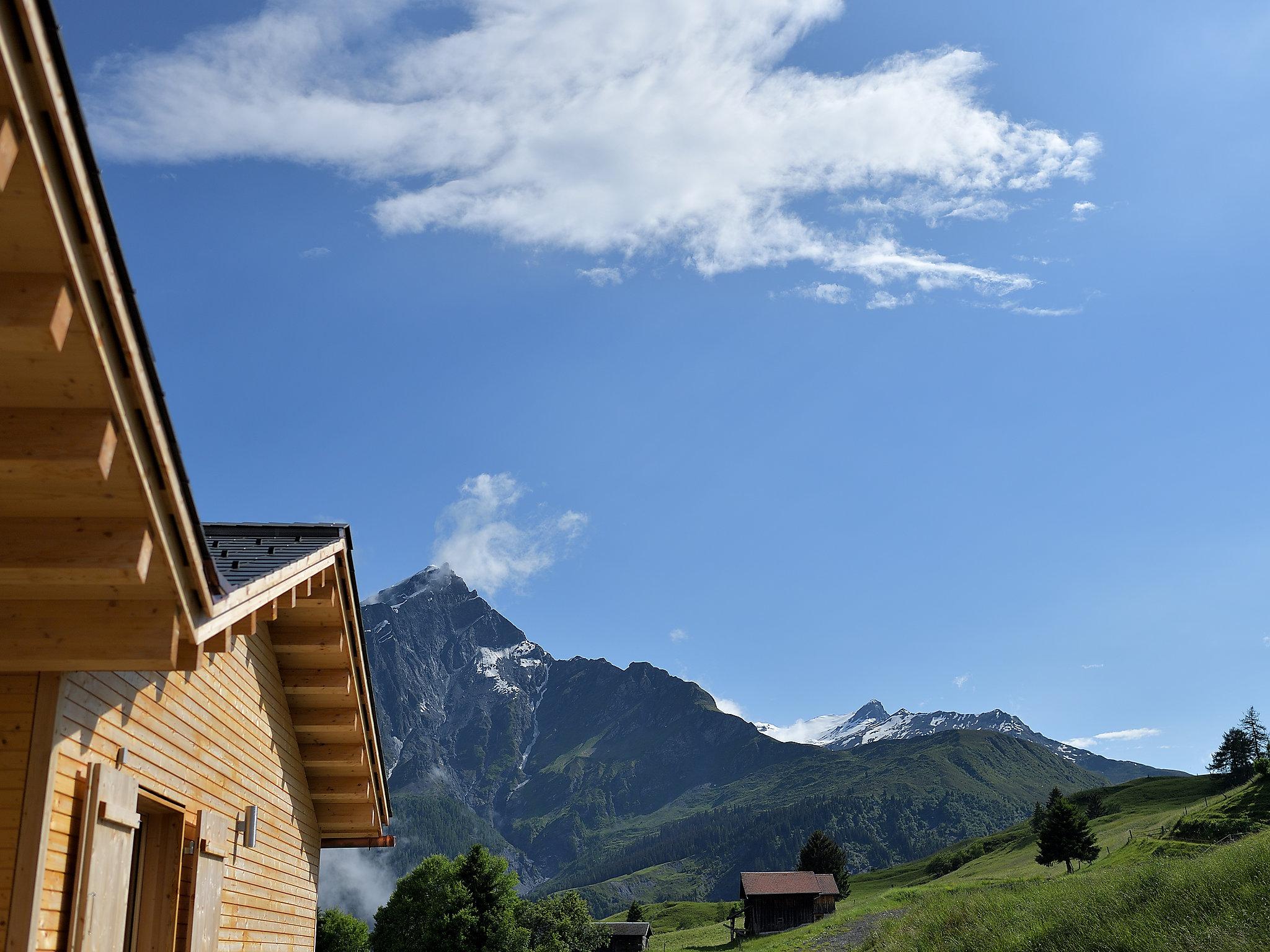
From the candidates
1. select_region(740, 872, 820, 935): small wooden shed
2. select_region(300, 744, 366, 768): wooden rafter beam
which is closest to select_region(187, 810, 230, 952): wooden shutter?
select_region(300, 744, 366, 768): wooden rafter beam

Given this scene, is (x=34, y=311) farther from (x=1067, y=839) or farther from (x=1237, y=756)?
(x=1237, y=756)

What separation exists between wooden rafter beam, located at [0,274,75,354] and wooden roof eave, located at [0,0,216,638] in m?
0.10

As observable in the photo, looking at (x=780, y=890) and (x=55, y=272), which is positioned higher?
(x=55, y=272)

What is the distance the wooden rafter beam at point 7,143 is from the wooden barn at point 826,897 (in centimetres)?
9076

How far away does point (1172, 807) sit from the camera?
292ft

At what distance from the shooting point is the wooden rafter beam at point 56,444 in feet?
16.9

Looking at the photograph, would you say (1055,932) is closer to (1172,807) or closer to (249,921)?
(249,921)

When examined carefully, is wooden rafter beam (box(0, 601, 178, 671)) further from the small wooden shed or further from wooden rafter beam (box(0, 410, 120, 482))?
the small wooden shed

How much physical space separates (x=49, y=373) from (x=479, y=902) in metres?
53.5

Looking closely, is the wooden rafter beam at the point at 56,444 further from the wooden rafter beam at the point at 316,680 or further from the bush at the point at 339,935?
the bush at the point at 339,935

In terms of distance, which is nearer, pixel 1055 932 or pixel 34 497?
pixel 34 497

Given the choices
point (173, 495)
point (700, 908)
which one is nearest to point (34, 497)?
point (173, 495)

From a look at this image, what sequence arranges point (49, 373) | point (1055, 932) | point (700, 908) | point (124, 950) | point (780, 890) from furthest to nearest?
1. point (700, 908)
2. point (780, 890)
3. point (1055, 932)
4. point (124, 950)
5. point (49, 373)

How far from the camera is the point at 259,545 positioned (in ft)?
31.6
